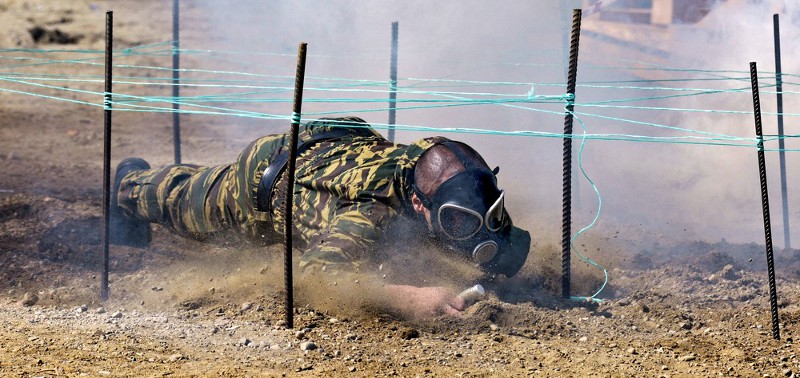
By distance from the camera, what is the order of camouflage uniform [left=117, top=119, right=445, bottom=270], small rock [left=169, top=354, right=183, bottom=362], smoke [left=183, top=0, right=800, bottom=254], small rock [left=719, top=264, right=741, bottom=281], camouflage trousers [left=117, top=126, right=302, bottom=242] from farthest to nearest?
1. smoke [left=183, top=0, right=800, bottom=254]
2. small rock [left=719, top=264, right=741, bottom=281]
3. camouflage trousers [left=117, top=126, right=302, bottom=242]
4. camouflage uniform [left=117, top=119, right=445, bottom=270]
5. small rock [left=169, top=354, right=183, bottom=362]

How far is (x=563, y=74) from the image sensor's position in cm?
1111

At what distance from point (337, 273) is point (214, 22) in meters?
11.2

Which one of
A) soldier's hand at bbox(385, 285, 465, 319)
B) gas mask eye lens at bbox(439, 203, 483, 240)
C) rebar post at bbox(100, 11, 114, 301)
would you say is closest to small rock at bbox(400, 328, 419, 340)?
soldier's hand at bbox(385, 285, 465, 319)

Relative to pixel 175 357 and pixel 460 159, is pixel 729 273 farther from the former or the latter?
pixel 175 357

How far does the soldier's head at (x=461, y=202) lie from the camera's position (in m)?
5.22

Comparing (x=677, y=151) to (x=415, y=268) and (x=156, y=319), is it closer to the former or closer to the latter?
(x=415, y=268)

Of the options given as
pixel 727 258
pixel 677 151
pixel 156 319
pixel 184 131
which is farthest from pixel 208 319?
pixel 184 131

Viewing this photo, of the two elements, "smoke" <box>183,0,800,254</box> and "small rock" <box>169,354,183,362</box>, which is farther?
"smoke" <box>183,0,800,254</box>

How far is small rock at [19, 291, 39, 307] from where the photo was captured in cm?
553

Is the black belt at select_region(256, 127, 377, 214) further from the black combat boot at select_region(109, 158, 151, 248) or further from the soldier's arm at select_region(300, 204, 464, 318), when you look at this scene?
the black combat boot at select_region(109, 158, 151, 248)

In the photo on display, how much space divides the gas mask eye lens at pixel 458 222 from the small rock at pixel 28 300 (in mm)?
2414

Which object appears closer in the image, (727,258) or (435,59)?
(727,258)

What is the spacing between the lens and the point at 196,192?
6844mm

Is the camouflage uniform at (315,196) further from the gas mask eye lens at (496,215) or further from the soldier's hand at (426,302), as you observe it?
the gas mask eye lens at (496,215)
